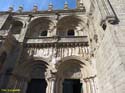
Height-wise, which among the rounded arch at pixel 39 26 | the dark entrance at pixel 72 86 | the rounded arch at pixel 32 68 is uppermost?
the rounded arch at pixel 39 26

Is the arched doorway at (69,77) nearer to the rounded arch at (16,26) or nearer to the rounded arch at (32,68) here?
Answer: the rounded arch at (32,68)

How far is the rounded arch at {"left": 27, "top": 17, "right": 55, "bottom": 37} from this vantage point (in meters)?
11.4

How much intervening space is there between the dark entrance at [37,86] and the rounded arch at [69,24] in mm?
4413

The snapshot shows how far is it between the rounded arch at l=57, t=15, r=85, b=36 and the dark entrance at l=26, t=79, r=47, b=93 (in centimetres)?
441

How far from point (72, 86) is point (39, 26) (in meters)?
6.03

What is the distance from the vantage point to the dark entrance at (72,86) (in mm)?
8367

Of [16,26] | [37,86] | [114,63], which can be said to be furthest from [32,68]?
[114,63]

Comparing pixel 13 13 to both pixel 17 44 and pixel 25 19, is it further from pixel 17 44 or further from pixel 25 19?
pixel 17 44

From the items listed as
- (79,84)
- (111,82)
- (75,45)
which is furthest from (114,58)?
(75,45)

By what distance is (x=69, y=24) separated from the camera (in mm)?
11797

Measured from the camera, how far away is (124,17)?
5.89 metres

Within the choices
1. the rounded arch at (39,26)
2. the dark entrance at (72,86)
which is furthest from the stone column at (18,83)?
the rounded arch at (39,26)

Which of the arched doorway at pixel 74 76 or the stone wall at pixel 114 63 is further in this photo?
the arched doorway at pixel 74 76

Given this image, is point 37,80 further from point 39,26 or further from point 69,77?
point 39,26
